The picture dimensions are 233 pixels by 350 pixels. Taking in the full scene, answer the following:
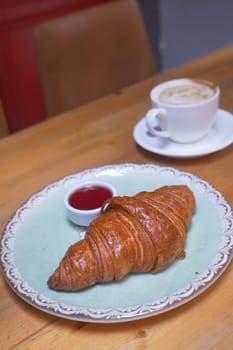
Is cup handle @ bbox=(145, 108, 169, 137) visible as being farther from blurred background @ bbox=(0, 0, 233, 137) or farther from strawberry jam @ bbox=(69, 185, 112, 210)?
blurred background @ bbox=(0, 0, 233, 137)

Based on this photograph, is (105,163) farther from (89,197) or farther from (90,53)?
(90,53)

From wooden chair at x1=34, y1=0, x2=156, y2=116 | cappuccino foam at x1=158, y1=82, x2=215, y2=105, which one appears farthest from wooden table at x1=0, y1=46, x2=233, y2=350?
wooden chair at x1=34, y1=0, x2=156, y2=116

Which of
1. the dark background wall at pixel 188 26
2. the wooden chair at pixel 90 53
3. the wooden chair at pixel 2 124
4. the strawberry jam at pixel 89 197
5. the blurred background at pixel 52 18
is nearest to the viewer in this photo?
the strawberry jam at pixel 89 197

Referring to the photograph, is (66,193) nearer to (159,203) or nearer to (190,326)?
(159,203)

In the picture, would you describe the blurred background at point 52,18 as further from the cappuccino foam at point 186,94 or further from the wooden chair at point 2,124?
the cappuccino foam at point 186,94

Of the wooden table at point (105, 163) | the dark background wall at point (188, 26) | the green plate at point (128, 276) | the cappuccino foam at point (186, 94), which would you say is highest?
the cappuccino foam at point (186, 94)

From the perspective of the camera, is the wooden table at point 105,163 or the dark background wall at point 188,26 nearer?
the wooden table at point 105,163

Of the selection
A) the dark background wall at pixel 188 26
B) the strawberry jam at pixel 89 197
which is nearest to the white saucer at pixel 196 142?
the strawberry jam at pixel 89 197
